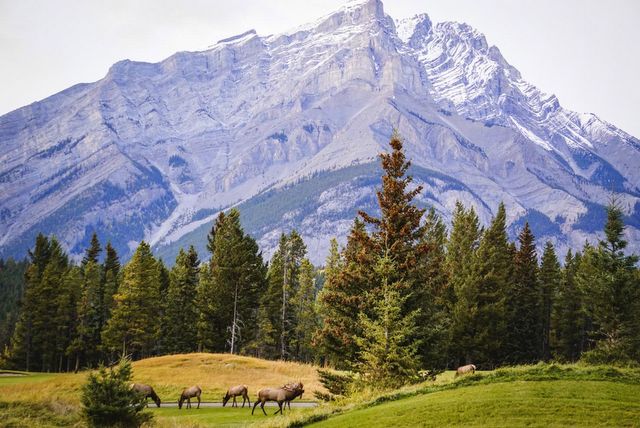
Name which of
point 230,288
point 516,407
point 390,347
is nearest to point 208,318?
point 230,288

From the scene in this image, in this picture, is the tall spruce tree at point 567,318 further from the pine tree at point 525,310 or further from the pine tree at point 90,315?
the pine tree at point 90,315

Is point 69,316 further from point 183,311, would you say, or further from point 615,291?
point 615,291

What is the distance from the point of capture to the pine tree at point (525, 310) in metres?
69.8

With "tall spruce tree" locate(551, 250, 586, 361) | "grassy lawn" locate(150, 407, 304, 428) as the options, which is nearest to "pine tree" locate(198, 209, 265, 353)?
"grassy lawn" locate(150, 407, 304, 428)

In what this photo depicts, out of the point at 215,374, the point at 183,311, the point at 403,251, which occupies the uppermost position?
the point at 403,251

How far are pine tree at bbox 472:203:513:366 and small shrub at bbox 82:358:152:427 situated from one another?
4696 centimetres

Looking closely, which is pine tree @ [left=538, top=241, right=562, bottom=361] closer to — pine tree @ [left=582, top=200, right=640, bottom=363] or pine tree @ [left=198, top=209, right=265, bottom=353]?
pine tree @ [left=582, top=200, right=640, bottom=363]

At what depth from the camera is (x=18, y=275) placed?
154625mm

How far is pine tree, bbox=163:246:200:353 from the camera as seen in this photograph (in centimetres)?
7581

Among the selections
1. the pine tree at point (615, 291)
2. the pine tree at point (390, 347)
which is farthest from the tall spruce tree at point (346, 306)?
the pine tree at point (615, 291)

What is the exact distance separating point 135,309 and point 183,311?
651 cm

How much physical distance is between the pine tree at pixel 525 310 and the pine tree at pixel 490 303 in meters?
2.50

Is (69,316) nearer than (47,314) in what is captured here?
No

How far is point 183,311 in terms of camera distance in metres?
75.9
